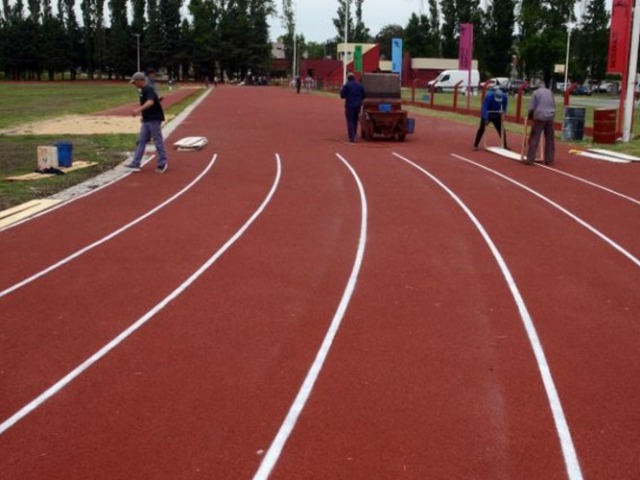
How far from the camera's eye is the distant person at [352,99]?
18.0 metres

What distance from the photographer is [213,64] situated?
10075 centimetres

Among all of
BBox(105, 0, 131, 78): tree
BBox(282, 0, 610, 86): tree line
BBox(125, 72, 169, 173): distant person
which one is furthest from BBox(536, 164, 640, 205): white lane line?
→ BBox(105, 0, 131, 78): tree

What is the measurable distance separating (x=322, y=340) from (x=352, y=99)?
45.2 feet

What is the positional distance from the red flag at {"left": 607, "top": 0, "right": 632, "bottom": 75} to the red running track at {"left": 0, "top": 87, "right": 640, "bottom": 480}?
9652mm

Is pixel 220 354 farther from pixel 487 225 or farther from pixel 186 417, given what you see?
pixel 487 225

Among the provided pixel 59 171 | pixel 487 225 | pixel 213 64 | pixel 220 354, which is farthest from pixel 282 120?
pixel 213 64

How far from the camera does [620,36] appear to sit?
734 inches

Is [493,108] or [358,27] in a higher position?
[358,27]

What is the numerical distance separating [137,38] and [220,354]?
3921 inches

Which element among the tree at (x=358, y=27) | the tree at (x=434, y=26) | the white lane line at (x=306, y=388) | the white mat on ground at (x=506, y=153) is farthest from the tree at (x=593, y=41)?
the white lane line at (x=306, y=388)

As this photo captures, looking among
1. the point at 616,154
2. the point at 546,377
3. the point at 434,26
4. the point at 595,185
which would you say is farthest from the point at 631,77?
the point at 434,26

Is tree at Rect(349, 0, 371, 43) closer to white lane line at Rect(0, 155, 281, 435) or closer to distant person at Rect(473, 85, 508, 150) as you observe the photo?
distant person at Rect(473, 85, 508, 150)

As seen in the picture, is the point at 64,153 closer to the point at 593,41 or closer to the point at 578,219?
the point at 578,219

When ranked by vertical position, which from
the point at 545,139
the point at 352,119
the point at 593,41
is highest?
the point at 593,41
